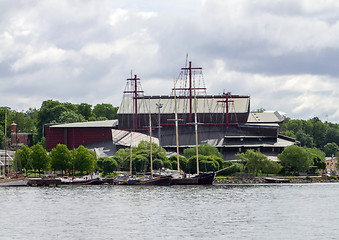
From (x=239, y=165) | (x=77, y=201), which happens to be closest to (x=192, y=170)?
(x=239, y=165)

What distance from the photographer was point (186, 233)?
67.1 metres

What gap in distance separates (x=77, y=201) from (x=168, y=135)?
9841 centimetres

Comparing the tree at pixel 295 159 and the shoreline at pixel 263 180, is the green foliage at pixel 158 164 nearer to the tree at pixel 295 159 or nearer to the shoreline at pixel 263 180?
the shoreline at pixel 263 180

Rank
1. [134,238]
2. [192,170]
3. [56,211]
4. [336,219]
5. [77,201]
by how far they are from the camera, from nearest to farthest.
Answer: [134,238], [336,219], [56,211], [77,201], [192,170]

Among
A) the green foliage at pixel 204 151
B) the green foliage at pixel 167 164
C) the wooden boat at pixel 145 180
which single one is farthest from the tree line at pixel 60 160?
the green foliage at pixel 204 151

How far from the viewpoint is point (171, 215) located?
266 feet

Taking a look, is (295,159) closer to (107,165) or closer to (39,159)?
(107,165)

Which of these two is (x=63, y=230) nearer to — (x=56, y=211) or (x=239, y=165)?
(x=56, y=211)

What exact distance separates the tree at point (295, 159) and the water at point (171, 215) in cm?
5108

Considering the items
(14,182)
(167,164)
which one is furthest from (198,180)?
(14,182)

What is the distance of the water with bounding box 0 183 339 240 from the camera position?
2655 inches

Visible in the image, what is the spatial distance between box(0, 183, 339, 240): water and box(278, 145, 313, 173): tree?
51.1m

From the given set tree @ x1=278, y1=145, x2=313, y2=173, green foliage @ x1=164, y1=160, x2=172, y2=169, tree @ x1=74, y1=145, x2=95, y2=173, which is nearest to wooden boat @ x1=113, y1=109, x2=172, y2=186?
green foliage @ x1=164, y1=160, x2=172, y2=169

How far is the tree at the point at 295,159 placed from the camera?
167000mm
